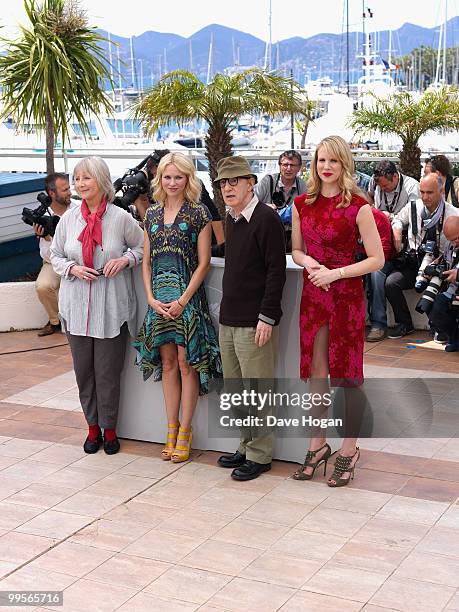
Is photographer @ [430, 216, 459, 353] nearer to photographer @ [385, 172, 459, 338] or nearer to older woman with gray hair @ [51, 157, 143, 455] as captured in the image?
photographer @ [385, 172, 459, 338]

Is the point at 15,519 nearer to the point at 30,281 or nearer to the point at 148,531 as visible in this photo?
the point at 148,531

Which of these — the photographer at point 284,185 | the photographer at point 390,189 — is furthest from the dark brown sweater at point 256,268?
the photographer at point 390,189

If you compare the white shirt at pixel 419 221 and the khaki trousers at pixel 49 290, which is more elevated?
the white shirt at pixel 419 221

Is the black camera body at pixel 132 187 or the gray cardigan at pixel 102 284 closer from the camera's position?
the gray cardigan at pixel 102 284

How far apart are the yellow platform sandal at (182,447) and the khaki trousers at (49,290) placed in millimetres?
3601

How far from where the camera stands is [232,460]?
18.0 ft

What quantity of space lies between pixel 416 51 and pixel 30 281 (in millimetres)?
104980

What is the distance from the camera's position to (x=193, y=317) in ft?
17.7

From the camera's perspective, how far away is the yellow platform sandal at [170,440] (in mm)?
5660

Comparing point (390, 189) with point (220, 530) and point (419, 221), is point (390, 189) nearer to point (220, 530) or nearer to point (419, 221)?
point (419, 221)

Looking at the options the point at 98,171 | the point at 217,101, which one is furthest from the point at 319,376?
the point at 217,101

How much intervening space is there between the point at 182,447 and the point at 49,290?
3682 mm

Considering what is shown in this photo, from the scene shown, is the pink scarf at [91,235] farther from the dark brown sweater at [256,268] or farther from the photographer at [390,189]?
the photographer at [390,189]

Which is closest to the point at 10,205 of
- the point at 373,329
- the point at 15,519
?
the point at 373,329
